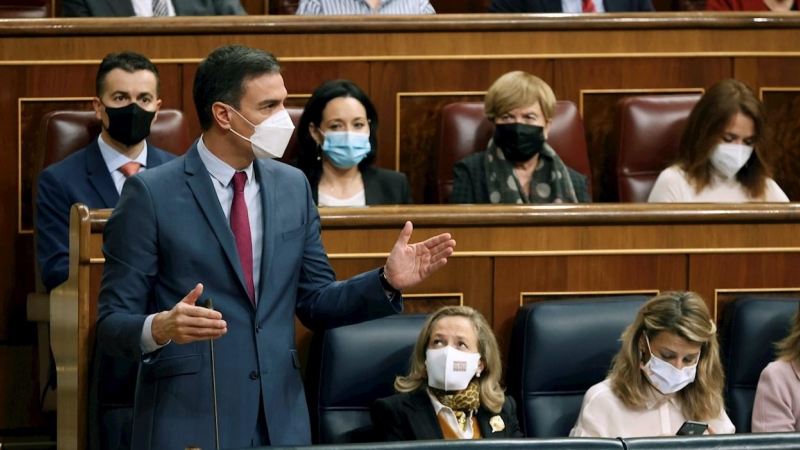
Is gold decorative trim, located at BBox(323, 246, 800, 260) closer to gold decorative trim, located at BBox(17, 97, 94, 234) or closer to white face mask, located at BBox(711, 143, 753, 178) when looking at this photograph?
white face mask, located at BBox(711, 143, 753, 178)

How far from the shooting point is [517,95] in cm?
219

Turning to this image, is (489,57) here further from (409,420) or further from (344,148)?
(409,420)

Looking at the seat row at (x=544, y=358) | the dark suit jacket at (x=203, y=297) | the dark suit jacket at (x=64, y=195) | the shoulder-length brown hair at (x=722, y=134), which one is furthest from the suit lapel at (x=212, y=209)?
the shoulder-length brown hair at (x=722, y=134)

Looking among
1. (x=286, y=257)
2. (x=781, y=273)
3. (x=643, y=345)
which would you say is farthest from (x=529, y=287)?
(x=286, y=257)

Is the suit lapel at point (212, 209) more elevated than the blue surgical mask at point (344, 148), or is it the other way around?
the blue surgical mask at point (344, 148)

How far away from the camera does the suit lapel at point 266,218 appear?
1.31 meters

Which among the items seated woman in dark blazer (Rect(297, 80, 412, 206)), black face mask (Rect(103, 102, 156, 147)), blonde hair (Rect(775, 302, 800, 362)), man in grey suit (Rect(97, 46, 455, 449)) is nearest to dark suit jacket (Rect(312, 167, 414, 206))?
seated woman in dark blazer (Rect(297, 80, 412, 206))

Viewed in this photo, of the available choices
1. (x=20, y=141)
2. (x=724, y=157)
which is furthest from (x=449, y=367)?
(x=20, y=141)

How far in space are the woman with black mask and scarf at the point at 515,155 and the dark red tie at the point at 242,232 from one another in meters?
0.91

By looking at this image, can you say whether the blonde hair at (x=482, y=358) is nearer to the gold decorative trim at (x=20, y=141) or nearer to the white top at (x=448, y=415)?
the white top at (x=448, y=415)

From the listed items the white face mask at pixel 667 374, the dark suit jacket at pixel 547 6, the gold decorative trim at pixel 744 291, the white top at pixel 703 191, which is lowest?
the white face mask at pixel 667 374

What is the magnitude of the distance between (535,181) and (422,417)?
0.73 metres

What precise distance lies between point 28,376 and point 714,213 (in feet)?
3.72

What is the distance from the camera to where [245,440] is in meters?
1.30
